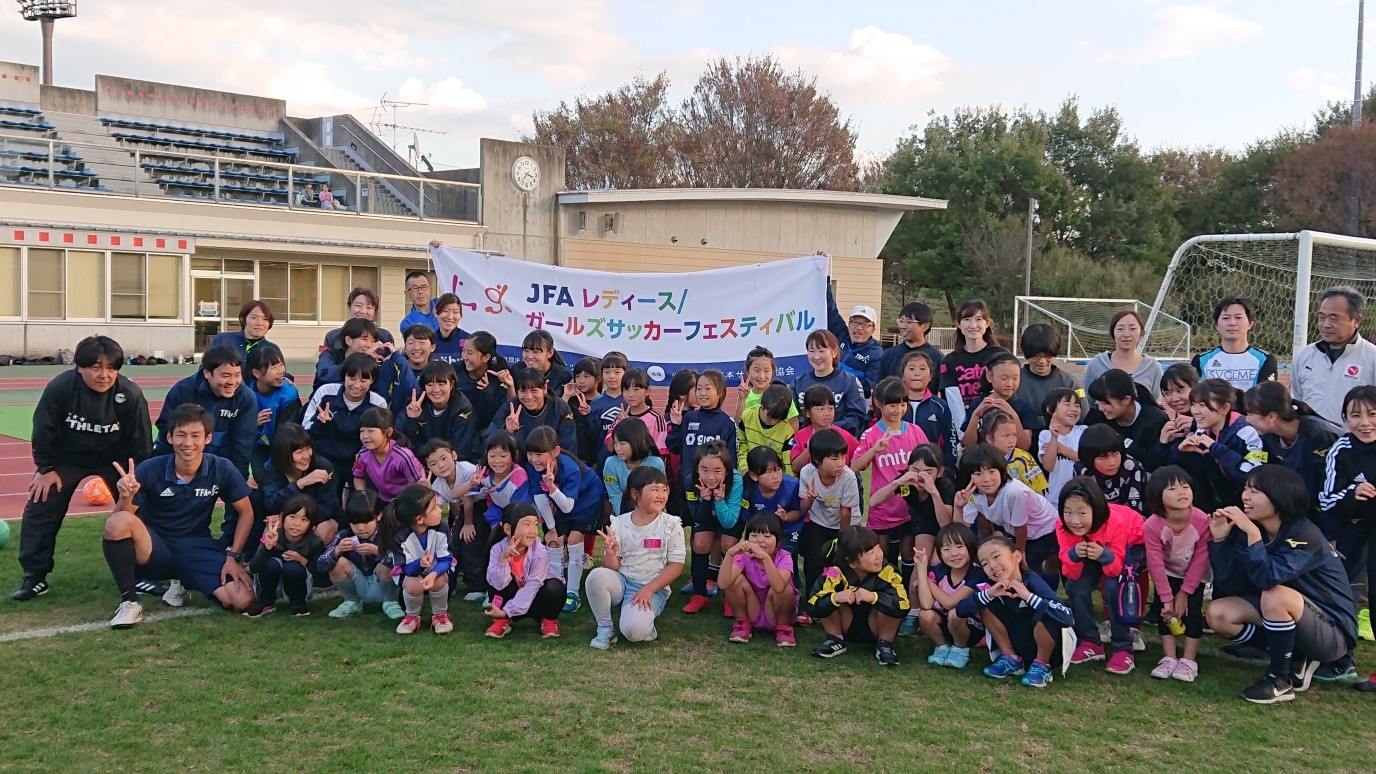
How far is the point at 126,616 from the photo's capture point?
18.3 feet

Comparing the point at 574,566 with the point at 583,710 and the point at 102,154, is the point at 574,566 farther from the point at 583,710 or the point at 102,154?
the point at 102,154

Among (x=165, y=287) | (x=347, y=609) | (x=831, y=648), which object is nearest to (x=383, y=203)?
(x=165, y=287)

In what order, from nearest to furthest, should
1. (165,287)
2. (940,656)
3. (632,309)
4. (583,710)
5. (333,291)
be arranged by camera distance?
(583,710), (940,656), (632,309), (165,287), (333,291)

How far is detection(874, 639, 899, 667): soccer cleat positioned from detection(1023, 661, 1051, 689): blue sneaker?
606 millimetres

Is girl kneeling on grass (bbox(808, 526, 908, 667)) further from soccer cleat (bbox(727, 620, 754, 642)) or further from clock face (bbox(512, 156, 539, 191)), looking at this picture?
clock face (bbox(512, 156, 539, 191))

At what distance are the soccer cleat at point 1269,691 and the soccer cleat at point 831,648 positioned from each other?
5.94 ft

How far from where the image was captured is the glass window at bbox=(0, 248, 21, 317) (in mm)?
20734

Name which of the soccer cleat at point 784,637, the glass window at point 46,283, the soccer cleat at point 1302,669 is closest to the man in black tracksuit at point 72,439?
the soccer cleat at point 784,637

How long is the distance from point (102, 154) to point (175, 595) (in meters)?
22.8

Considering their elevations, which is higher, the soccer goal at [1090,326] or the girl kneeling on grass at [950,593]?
the soccer goal at [1090,326]

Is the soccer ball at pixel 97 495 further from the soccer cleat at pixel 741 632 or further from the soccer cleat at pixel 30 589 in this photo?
the soccer cleat at pixel 741 632

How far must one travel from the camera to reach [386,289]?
87.7 feet

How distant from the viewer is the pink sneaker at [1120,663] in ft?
16.6

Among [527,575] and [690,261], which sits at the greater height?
[690,261]
